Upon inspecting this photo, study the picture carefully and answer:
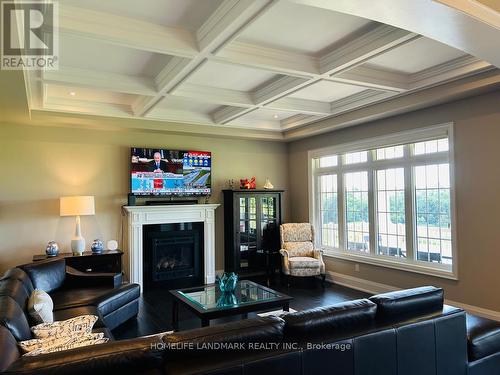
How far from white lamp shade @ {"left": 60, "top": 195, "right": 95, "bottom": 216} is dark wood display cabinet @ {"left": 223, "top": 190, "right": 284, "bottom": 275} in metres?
2.51

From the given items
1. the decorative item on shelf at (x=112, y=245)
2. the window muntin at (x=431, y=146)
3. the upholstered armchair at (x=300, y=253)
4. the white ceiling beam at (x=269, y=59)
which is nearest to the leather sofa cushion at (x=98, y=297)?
A: the decorative item on shelf at (x=112, y=245)

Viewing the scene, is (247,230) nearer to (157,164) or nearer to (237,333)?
(157,164)

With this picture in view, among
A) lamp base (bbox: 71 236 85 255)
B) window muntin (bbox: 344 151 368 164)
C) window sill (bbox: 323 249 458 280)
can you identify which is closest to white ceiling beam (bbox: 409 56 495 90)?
window muntin (bbox: 344 151 368 164)

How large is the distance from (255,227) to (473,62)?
4349mm

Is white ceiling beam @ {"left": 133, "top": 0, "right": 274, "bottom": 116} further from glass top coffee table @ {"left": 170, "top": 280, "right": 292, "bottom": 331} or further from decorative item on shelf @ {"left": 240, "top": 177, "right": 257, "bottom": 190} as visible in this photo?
decorative item on shelf @ {"left": 240, "top": 177, "right": 257, "bottom": 190}

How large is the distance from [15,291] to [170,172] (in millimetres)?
3478

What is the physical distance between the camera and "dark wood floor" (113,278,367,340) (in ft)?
13.4

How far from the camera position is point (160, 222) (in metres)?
6.04

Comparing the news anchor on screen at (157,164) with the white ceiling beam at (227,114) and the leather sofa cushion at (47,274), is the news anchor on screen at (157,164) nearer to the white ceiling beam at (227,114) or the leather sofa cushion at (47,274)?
the white ceiling beam at (227,114)

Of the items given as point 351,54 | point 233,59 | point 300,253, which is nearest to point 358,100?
point 351,54

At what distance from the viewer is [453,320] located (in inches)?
93.0

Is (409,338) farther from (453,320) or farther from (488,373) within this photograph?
(488,373)

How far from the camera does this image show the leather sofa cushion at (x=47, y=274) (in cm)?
379

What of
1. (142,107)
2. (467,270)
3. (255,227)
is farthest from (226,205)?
(467,270)
